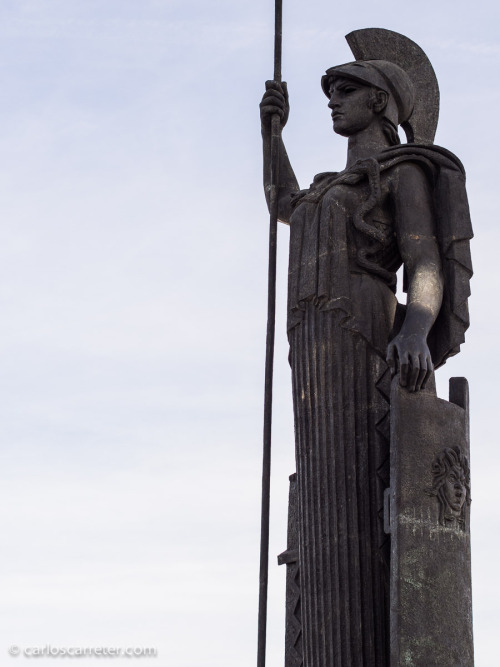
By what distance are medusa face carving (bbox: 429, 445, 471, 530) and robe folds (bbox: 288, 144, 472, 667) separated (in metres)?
0.51

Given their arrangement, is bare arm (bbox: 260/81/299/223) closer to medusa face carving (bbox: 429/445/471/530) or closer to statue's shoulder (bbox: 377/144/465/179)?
statue's shoulder (bbox: 377/144/465/179)

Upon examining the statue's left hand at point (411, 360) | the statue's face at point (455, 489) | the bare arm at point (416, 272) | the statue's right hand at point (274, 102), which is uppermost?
the statue's right hand at point (274, 102)

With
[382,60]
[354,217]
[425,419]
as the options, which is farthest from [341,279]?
[382,60]

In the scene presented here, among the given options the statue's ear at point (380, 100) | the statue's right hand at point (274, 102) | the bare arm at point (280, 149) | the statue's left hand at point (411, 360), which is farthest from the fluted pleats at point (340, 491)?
the statue's right hand at point (274, 102)

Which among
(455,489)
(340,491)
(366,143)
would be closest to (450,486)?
(455,489)

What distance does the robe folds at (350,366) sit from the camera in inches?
462

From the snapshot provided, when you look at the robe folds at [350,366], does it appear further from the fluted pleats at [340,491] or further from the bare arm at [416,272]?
the bare arm at [416,272]

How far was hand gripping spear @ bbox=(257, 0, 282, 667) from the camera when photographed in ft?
40.4

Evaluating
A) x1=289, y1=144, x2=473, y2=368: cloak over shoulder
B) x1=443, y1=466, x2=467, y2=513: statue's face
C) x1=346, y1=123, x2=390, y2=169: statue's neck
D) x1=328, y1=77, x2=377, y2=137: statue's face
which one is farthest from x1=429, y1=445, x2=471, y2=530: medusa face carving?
x1=328, y1=77, x2=377, y2=137: statue's face

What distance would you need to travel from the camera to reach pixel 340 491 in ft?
39.3

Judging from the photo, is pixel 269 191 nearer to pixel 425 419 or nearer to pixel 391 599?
pixel 425 419

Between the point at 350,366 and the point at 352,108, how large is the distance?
8.05 ft

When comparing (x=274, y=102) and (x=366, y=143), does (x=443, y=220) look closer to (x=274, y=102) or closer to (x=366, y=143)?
(x=366, y=143)

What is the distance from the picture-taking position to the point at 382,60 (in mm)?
13695
